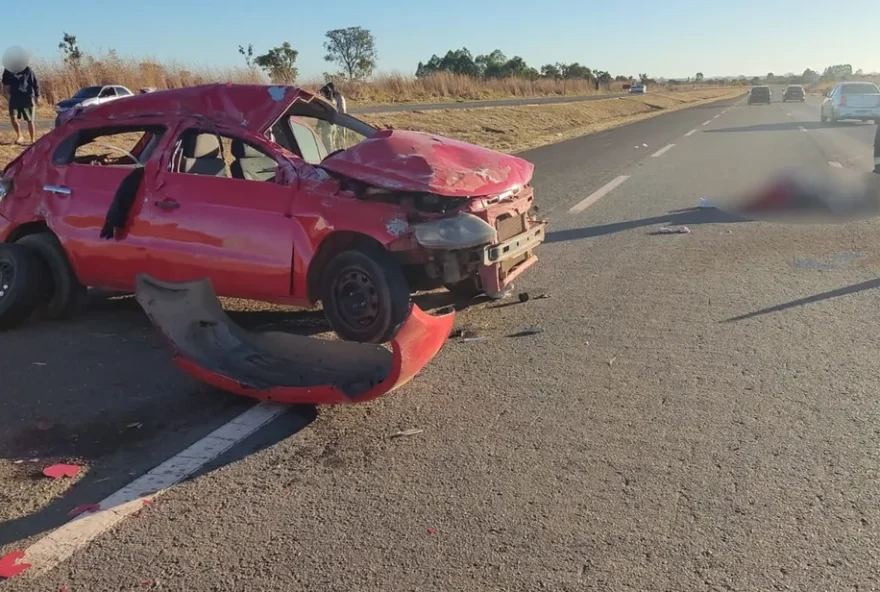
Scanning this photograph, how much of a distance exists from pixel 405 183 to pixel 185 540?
2767mm

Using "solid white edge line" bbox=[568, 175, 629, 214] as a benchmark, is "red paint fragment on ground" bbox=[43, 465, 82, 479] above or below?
above

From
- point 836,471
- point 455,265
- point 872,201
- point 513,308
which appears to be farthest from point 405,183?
point 872,201

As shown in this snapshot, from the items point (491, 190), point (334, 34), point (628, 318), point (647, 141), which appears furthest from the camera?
point (334, 34)

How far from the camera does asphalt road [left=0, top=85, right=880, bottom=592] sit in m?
3.04

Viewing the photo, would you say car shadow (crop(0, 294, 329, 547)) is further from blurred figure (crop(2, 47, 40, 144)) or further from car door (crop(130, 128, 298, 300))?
blurred figure (crop(2, 47, 40, 144))

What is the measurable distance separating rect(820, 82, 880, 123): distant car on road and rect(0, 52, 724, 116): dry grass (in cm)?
2013

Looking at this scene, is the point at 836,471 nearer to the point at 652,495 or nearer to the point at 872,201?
the point at 652,495

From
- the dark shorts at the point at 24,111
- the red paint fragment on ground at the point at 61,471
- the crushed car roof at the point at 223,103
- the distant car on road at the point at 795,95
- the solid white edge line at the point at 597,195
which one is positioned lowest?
the distant car on road at the point at 795,95

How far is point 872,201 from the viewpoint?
11.6 metres

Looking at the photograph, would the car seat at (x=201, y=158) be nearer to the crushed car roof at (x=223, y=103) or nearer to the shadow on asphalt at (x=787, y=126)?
the crushed car roof at (x=223, y=103)

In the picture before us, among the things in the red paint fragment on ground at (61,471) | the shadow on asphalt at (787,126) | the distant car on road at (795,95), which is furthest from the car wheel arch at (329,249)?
the distant car on road at (795,95)

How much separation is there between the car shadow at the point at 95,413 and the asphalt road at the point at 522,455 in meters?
0.02

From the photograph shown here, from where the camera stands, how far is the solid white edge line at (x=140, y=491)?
3193 mm

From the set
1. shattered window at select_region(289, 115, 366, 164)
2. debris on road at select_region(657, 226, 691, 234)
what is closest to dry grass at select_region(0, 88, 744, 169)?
shattered window at select_region(289, 115, 366, 164)
